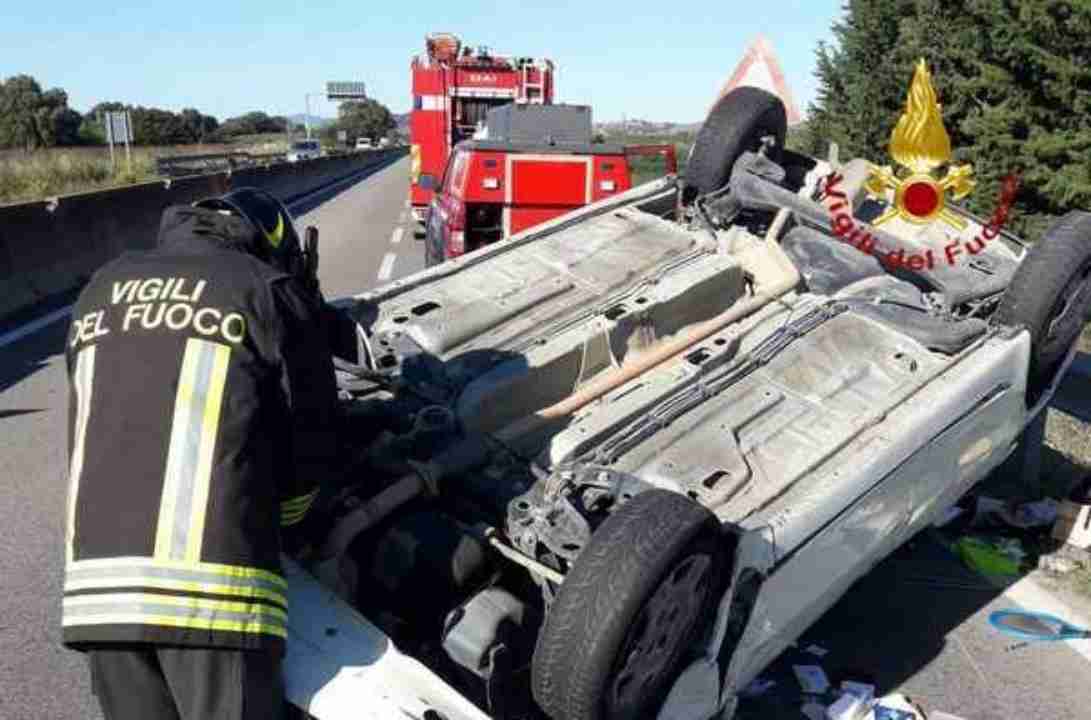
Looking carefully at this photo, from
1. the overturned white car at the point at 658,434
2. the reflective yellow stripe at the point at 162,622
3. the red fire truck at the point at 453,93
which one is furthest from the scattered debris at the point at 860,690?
the red fire truck at the point at 453,93

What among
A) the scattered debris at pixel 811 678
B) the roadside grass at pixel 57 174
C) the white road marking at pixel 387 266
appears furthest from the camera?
the roadside grass at pixel 57 174

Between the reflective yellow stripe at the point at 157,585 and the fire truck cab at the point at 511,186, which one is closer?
the reflective yellow stripe at the point at 157,585

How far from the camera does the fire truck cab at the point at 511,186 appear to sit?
8.20 metres

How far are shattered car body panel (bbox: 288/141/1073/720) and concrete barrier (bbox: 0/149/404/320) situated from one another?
7075mm

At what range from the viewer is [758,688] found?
337cm

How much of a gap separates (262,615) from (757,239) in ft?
10.2

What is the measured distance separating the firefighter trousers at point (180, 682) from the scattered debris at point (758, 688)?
72.8 inches

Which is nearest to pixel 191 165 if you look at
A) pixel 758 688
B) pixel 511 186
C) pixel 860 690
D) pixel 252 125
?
pixel 511 186

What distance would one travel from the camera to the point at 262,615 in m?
2.03

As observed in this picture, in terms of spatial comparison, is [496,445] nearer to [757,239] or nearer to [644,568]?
[644,568]

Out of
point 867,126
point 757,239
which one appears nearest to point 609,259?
point 757,239

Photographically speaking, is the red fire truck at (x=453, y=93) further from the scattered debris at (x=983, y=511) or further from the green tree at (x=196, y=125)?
the green tree at (x=196, y=125)

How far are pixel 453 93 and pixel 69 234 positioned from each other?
696 centimetres

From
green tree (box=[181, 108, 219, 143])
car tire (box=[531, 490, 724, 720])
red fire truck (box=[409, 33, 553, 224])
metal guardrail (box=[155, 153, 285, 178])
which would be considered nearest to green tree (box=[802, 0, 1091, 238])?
red fire truck (box=[409, 33, 553, 224])
